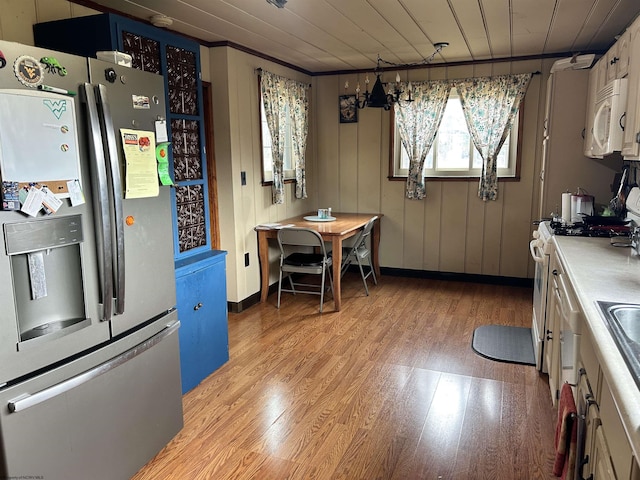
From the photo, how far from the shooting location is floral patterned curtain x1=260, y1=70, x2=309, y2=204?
4508 mm

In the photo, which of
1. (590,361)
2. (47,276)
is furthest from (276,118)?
(590,361)

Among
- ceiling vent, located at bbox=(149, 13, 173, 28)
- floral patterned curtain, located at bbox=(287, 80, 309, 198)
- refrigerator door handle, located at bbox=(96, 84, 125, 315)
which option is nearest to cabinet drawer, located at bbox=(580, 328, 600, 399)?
refrigerator door handle, located at bbox=(96, 84, 125, 315)

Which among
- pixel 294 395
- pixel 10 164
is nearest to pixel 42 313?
pixel 10 164

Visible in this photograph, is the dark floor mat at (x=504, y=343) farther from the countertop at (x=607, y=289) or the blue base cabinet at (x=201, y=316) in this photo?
the blue base cabinet at (x=201, y=316)

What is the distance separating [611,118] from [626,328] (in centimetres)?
166

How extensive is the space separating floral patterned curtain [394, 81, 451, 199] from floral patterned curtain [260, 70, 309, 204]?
103cm

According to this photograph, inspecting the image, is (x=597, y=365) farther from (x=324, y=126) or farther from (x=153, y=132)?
(x=324, y=126)

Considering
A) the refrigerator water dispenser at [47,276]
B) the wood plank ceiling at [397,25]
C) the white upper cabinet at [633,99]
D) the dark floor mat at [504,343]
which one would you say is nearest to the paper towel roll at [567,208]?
the white upper cabinet at [633,99]

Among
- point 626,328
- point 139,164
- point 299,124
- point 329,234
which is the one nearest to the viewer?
point 626,328

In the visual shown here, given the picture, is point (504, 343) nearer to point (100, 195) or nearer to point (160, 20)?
Result: point (100, 195)

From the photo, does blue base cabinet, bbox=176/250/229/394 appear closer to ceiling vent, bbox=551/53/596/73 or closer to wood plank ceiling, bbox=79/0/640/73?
wood plank ceiling, bbox=79/0/640/73

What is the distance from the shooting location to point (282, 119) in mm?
4707

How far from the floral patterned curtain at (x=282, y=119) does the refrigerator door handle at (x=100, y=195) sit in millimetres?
2775

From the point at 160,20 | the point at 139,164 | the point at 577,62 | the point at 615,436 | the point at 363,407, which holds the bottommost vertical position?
the point at 363,407
